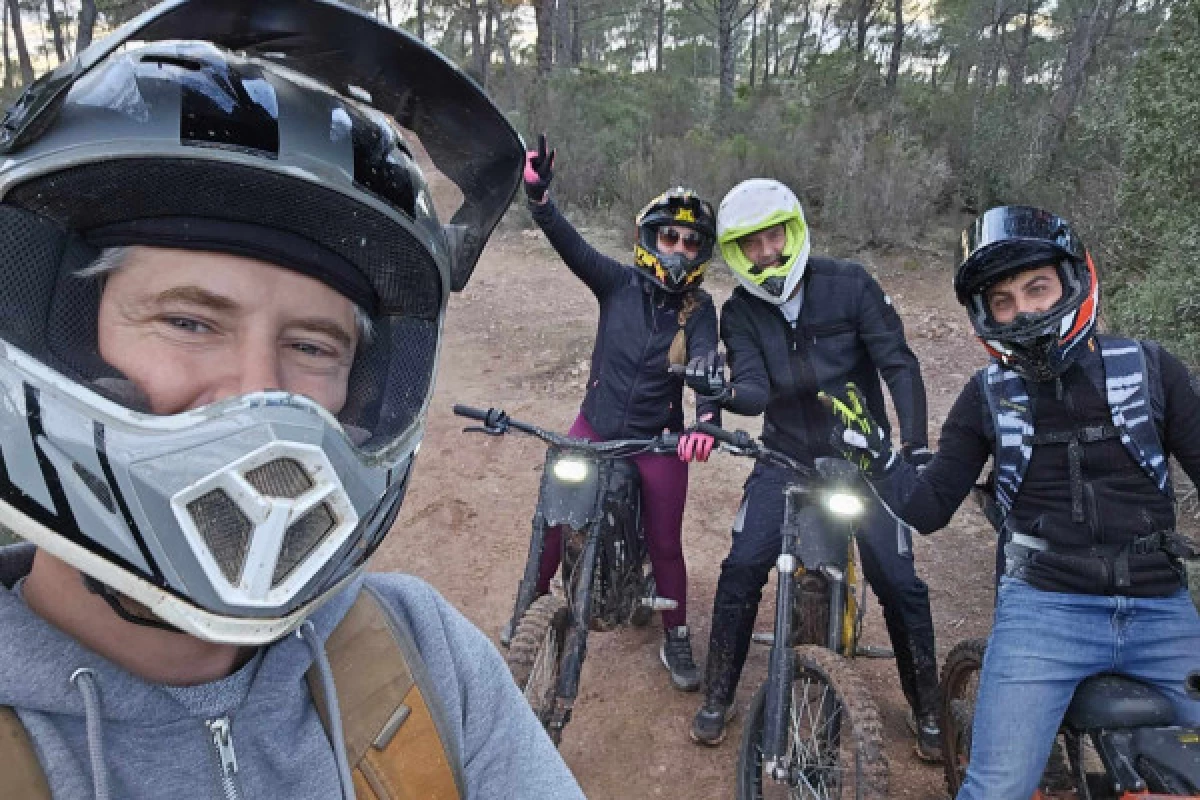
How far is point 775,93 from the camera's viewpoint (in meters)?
17.3

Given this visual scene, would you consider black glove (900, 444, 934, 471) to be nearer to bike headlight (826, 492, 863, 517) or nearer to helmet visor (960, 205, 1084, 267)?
bike headlight (826, 492, 863, 517)

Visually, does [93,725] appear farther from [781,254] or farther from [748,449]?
[781,254]

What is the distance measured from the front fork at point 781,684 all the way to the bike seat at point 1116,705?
843mm

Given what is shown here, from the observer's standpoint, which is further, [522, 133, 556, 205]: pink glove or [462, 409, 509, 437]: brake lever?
[522, 133, 556, 205]: pink glove

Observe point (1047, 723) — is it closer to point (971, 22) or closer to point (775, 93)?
point (775, 93)

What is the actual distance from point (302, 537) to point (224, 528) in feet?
0.36

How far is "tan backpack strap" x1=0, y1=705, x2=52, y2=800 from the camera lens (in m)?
0.87

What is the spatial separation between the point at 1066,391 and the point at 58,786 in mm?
2638

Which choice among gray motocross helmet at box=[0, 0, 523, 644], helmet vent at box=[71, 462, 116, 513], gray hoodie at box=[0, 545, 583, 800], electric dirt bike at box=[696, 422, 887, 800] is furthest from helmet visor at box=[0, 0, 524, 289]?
electric dirt bike at box=[696, 422, 887, 800]

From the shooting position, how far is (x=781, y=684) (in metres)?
2.69

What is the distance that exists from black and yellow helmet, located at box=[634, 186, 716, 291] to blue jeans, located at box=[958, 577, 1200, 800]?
1994mm

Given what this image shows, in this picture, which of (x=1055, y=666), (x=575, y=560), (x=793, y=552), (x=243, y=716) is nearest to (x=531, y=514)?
(x=575, y=560)

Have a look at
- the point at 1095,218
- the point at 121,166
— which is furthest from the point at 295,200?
the point at 1095,218

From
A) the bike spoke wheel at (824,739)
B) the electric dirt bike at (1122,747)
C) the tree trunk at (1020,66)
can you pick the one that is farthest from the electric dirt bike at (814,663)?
the tree trunk at (1020,66)
